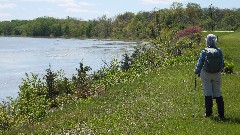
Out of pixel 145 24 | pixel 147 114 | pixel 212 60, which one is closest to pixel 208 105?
pixel 212 60

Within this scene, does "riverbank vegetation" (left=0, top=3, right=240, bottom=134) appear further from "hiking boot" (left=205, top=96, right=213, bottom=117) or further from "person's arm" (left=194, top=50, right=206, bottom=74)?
"person's arm" (left=194, top=50, right=206, bottom=74)

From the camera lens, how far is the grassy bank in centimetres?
1095

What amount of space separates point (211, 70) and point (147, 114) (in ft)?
8.42

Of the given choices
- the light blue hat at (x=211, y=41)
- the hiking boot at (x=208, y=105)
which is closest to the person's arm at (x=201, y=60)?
the light blue hat at (x=211, y=41)

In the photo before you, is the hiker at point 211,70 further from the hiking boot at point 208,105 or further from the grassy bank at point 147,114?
the grassy bank at point 147,114

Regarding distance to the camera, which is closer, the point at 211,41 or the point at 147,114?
the point at 211,41

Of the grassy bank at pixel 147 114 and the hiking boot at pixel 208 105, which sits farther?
the hiking boot at pixel 208 105

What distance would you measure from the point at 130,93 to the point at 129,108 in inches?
136

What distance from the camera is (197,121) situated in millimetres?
11336

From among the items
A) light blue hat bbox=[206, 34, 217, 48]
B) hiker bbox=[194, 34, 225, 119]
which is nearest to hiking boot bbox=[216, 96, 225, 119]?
hiker bbox=[194, 34, 225, 119]

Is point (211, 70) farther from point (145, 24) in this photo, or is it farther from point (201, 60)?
point (145, 24)

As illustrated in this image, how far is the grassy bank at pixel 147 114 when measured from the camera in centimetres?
1095

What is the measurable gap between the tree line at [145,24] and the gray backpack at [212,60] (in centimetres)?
5798

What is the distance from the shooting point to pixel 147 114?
12.8 m
